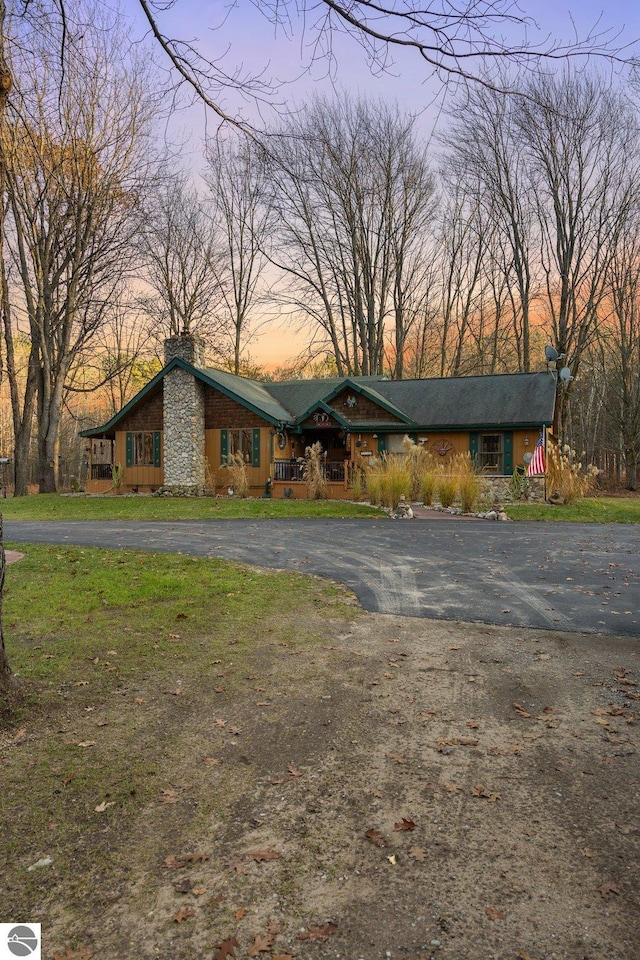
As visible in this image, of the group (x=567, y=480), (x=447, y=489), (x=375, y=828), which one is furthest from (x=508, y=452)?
(x=375, y=828)

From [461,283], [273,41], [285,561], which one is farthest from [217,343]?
[273,41]

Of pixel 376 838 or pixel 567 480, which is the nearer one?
pixel 376 838

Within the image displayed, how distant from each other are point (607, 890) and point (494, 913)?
465 millimetres

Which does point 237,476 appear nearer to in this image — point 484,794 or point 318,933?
point 484,794

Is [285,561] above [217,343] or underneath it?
underneath

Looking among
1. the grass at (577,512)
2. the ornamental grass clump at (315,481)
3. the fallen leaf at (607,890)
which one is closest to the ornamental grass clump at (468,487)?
the grass at (577,512)

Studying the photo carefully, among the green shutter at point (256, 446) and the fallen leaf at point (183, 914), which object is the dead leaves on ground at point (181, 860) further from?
the green shutter at point (256, 446)

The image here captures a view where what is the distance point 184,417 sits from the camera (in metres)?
22.6

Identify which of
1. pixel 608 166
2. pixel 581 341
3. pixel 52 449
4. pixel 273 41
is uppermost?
pixel 608 166

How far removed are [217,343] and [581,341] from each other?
1807 centimetres

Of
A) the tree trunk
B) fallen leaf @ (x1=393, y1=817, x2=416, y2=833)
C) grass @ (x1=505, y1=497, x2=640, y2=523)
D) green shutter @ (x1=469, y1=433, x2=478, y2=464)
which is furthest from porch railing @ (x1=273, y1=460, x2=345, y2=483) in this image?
fallen leaf @ (x1=393, y1=817, x2=416, y2=833)

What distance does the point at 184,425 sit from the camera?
22.5 metres

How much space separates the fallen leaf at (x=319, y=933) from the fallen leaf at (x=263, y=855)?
0.40 m

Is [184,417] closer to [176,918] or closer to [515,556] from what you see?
[515,556]
